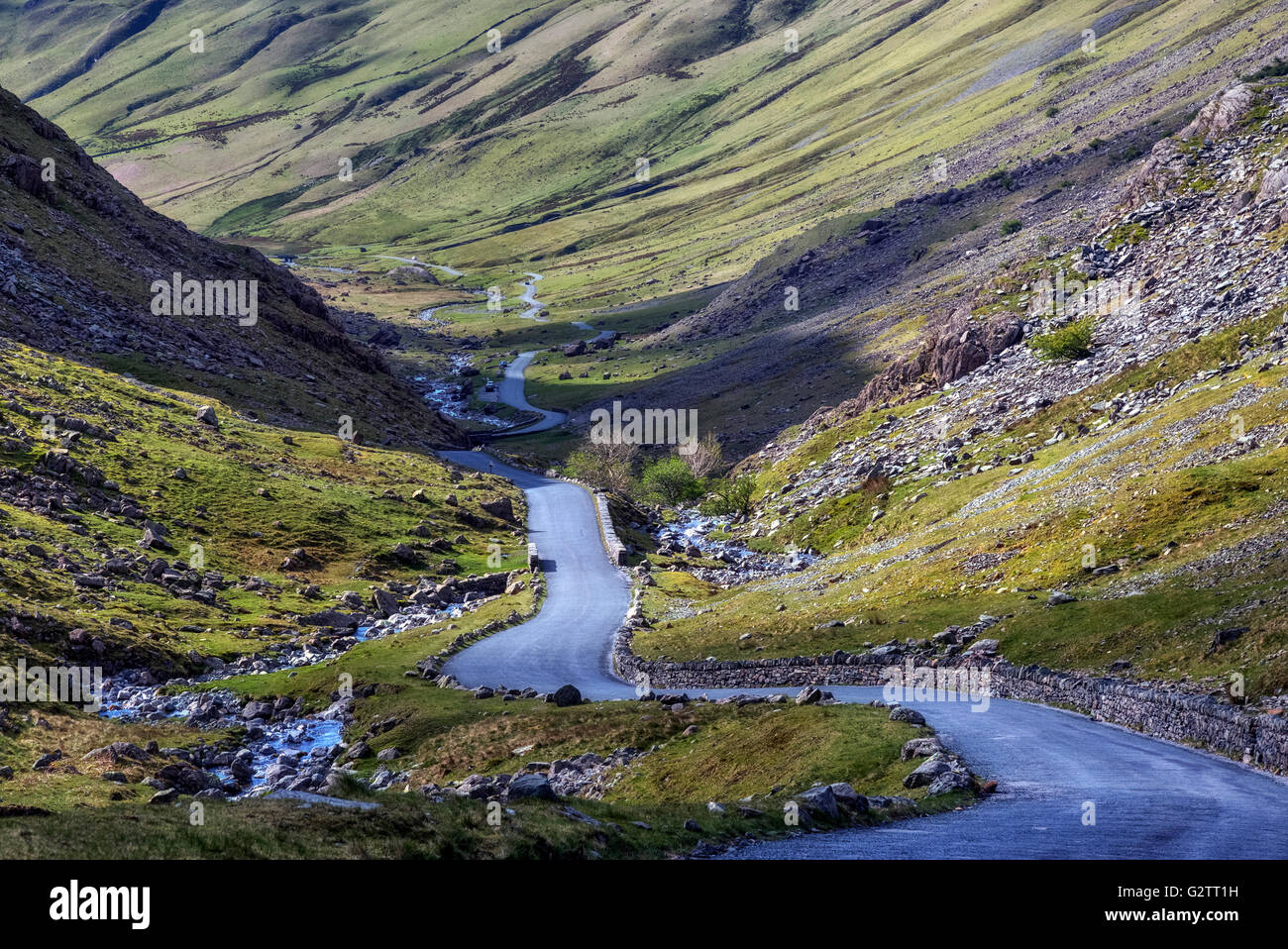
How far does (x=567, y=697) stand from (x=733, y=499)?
62357 millimetres

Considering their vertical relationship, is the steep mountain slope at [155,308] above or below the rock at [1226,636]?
above

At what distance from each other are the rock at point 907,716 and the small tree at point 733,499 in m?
69.3

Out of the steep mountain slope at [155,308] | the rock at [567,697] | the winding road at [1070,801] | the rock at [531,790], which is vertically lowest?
the winding road at [1070,801]

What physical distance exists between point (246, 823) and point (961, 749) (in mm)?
22035

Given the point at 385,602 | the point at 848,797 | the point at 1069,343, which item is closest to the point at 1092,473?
the point at 1069,343

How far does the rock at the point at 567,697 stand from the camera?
47938 mm

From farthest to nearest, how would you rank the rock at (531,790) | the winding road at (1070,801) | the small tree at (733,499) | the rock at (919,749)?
the small tree at (733,499) < the rock at (919,749) < the rock at (531,790) < the winding road at (1070,801)

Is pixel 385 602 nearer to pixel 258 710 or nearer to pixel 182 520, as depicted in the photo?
pixel 182 520

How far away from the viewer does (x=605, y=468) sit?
436 ft

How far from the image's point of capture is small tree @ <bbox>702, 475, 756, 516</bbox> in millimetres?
108000

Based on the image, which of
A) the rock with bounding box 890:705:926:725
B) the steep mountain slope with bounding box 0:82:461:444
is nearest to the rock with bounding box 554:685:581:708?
the rock with bounding box 890:705:926:725

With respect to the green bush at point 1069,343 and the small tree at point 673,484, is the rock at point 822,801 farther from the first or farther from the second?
the small tree at point 673,484

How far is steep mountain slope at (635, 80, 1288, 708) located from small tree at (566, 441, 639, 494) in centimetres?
1666

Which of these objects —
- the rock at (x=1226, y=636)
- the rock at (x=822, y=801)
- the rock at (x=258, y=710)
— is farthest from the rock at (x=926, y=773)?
the rock at (x=258, y=710)
